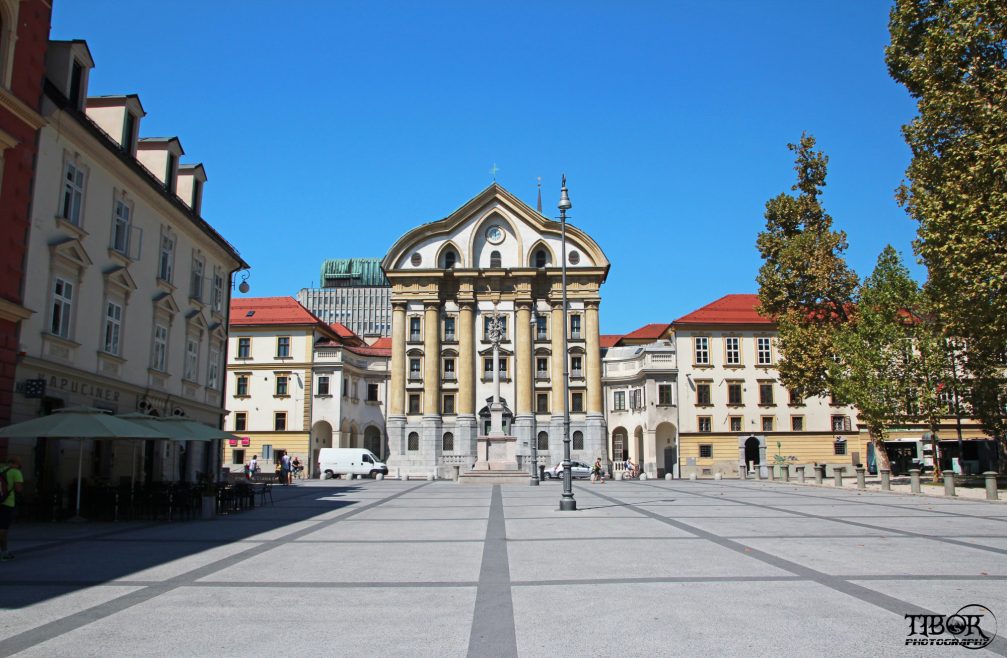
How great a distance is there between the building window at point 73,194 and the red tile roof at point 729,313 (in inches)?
1984

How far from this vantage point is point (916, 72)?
93.2 feet

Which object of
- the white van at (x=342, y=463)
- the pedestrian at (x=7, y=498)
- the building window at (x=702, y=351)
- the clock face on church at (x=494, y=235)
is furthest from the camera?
the clock face on church at (x=494, y=235)

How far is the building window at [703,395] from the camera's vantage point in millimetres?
65188

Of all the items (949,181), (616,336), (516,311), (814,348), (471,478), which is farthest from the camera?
(616,336)

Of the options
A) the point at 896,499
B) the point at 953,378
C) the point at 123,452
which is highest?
the point at 953,378

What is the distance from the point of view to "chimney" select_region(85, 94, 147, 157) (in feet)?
89.1

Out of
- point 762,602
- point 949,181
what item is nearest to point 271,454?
point 949,181

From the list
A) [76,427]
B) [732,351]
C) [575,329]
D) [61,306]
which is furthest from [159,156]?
[732,351]

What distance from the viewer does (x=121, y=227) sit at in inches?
1080

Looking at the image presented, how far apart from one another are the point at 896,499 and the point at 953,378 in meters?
13.7

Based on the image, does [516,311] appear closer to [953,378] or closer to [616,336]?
[616,336]

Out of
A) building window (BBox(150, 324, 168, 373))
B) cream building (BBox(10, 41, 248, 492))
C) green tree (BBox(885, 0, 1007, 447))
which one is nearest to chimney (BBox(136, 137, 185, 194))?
cream building (BBox(10, 41, 248, 492))

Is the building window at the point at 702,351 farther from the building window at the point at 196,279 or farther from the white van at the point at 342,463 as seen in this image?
the building window at the point at 196,279

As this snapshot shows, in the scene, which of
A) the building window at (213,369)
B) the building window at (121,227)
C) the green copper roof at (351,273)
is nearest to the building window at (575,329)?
the building window at (213,369)
